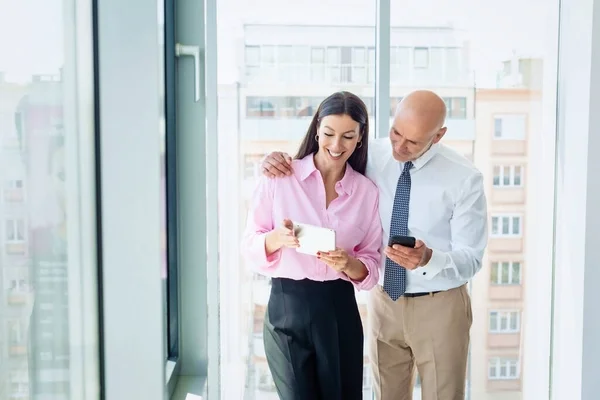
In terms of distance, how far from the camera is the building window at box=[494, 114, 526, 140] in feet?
9.12

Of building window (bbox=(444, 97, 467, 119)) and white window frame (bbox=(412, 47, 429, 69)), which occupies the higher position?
white window frame (bbox=(412, 47, 429, 69))

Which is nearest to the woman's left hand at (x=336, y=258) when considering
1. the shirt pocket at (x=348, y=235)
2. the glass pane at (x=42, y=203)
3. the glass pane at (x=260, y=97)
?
the shirt pocket at (x=348, y=235)

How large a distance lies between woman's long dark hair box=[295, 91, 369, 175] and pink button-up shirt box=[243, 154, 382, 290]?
5cm

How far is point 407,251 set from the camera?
1896mm

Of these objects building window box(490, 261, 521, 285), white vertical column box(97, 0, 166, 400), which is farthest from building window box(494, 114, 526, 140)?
white vertical column box(97, 0, 166, 400)

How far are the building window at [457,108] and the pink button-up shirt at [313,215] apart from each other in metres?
0.89

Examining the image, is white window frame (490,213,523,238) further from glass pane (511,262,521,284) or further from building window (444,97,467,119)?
building window (444,97,467,119)

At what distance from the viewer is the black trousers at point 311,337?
1.90 meters

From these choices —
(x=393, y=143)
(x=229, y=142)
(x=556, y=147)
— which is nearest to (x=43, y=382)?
(x=393, y=143)

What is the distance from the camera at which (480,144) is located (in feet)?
9.09

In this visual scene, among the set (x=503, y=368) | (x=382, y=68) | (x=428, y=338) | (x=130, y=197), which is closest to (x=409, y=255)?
(x=428, y=338)

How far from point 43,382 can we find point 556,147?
7.52ft

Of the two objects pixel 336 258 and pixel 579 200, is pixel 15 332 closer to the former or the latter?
pixel 336 258

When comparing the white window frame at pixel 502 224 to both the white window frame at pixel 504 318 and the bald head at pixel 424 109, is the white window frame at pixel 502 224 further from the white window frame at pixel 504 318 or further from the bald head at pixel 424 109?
the bald head at pixel 424 109
